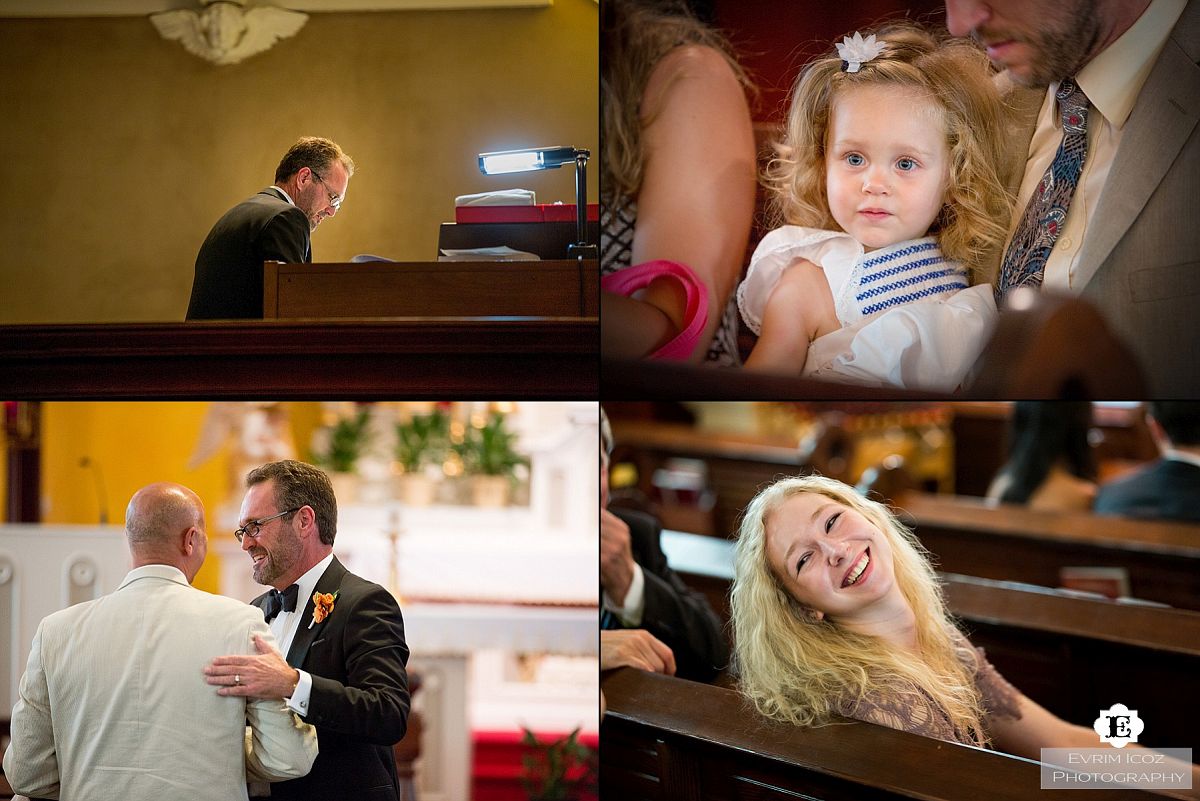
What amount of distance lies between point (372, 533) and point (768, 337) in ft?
2.25

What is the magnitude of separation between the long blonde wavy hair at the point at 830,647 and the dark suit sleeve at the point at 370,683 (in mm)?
487

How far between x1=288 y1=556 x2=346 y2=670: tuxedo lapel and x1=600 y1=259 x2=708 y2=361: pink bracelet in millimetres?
555

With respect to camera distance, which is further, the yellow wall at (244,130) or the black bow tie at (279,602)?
the yellow wall at (244,130)

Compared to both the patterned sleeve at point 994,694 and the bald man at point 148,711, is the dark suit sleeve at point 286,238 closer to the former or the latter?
the bald man at point 148,711

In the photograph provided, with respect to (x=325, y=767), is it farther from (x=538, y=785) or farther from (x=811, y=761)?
(x=811, y=761)

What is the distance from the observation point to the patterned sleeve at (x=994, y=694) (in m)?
1.58

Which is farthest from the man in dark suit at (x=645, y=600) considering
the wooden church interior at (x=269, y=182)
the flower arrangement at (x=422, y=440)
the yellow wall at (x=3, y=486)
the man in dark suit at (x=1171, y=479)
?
Answer: the man in dark suit at (x=1171, y=479)

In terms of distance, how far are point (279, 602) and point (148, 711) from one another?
22 cm

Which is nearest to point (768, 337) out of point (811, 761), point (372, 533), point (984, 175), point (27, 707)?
point (984, 175)

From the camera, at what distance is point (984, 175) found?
147 centimetres

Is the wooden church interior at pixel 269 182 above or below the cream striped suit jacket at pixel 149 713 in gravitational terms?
above

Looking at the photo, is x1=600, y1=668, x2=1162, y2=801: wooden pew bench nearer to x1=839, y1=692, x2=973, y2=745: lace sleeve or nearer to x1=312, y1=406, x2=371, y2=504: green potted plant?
x1=839, y1=692, x2=973, y2=745: lace sleeve

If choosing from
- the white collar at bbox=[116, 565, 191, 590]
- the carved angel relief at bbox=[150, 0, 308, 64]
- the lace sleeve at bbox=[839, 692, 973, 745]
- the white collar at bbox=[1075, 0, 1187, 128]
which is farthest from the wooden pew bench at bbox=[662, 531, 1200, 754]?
the carved angel relief at bbox=[150, 0, 308, 64]

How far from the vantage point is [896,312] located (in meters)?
1.48
